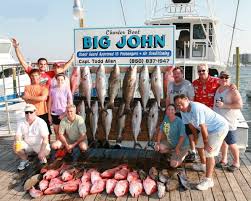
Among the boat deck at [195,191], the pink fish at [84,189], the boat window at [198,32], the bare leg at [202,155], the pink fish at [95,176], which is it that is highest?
the boat window at [198,32]

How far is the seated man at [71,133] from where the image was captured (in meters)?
5.14

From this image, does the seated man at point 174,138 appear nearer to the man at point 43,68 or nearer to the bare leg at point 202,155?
the bare leg at point 202,155

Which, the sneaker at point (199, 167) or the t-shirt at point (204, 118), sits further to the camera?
the sneaker at point (199, 167)

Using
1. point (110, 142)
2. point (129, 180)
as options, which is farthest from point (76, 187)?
point (110, 142)

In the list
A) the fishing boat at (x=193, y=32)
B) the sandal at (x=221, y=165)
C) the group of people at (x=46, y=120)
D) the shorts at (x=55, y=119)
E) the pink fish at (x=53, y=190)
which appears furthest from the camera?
the fishing boat at (x=193, y=32)

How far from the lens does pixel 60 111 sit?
5.37 m

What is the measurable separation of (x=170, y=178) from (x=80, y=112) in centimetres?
190

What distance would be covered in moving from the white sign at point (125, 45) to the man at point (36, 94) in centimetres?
92

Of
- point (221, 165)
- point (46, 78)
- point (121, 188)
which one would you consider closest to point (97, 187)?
point (121, 188)

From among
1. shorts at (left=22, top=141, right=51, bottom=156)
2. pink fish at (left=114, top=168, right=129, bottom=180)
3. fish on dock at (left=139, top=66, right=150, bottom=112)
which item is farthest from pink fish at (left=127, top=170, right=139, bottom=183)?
shorts at (left=22, top=141, right=51, bottom=156)

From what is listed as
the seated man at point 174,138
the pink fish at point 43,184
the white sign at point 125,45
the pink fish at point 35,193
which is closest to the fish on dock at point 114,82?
the white sign at point 125,45

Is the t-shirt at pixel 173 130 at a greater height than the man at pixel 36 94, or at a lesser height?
lesser

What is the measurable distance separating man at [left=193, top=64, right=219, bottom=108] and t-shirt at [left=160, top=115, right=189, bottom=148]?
526 millimetres

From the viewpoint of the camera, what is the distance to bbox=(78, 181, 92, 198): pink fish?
4.31m
